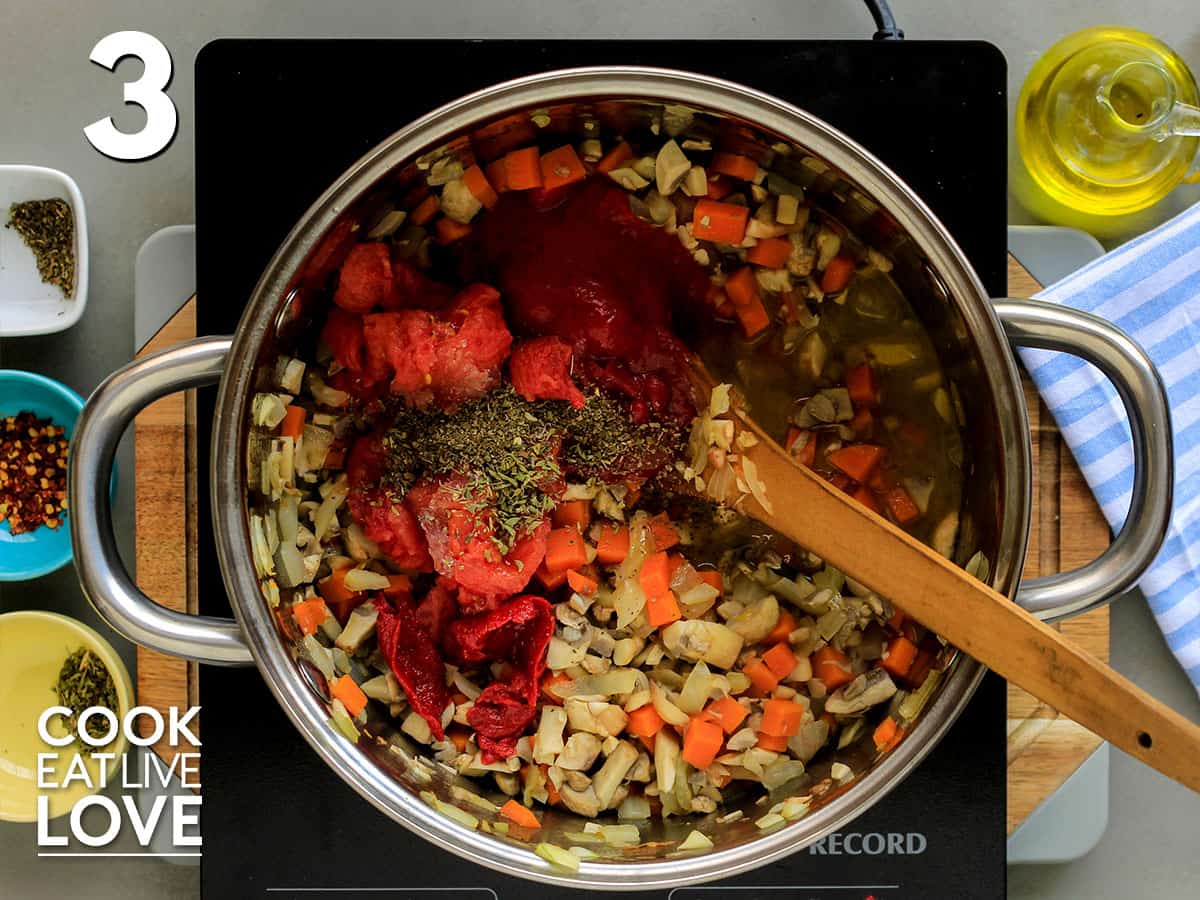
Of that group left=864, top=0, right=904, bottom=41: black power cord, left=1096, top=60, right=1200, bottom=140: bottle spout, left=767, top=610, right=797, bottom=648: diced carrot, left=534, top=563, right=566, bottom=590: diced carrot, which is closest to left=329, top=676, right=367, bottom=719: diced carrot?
left=534, top=563, right=566, bottom=590: diced carrot

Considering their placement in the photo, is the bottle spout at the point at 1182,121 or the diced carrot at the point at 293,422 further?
the bottle spout at the point at 1182,121

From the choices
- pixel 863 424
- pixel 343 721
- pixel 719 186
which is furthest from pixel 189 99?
pixel 863 424

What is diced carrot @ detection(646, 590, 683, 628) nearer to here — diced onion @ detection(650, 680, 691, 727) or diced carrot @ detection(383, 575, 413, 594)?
diced onion @ detection(650, 680, 691, 727)

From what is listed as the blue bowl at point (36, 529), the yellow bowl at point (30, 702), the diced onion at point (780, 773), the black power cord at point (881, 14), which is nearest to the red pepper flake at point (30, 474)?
the blue bowl at point (36, 529)

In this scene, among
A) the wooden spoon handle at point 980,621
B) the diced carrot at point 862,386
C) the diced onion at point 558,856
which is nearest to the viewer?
the wooden spoon handle at point 980,621

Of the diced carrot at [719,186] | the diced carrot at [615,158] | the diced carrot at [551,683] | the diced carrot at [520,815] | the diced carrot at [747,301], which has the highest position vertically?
the diced carrot at [615,158]

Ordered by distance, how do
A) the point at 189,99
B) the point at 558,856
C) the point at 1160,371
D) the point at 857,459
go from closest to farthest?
the point at 558,856 → the point at 857,459 → the point at 1160,371 → the point at 189,99

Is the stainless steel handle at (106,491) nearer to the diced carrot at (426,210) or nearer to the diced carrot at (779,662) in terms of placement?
the diced carrot at (426,210)

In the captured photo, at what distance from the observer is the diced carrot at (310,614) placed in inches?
42.3

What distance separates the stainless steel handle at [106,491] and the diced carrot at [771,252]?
0.54 m

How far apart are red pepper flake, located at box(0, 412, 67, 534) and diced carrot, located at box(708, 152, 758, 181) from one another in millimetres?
898

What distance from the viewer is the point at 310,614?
3.57 ft

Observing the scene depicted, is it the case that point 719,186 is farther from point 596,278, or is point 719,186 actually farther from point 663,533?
point 663,533

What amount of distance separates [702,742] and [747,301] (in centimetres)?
48
